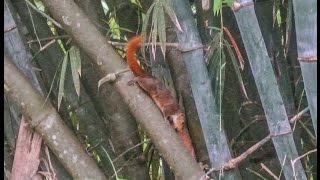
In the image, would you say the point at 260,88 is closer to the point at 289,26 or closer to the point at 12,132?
the point at 289,26

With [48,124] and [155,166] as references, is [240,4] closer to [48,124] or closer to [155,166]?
[48,124]

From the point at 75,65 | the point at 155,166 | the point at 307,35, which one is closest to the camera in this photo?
the point at 307,35

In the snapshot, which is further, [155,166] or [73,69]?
[155,166]

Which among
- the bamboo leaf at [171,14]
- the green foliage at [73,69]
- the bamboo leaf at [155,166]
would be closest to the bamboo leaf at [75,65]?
the green foliage at [73,69]

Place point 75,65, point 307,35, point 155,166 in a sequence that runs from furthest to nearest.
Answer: point 155,166, point 75,65, point 307,35

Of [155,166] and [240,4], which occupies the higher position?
[240,4]

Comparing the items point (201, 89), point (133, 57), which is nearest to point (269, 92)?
point (201, 89)

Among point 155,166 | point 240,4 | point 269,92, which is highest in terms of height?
point 240,4
